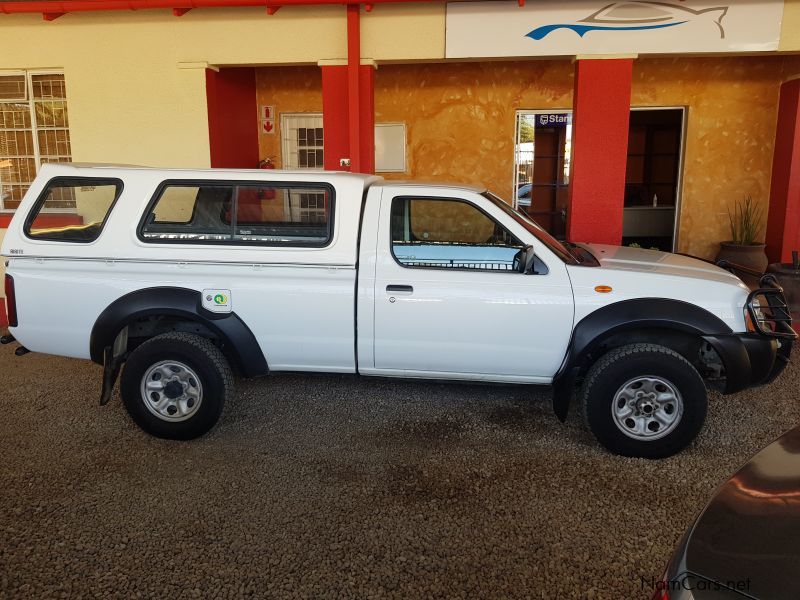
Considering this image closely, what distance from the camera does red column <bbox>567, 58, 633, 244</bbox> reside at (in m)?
7.64

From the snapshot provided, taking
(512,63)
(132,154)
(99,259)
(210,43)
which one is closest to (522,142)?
(512,63)

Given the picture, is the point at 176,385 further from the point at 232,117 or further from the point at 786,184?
the point at 786,184

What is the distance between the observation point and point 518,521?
143 inches

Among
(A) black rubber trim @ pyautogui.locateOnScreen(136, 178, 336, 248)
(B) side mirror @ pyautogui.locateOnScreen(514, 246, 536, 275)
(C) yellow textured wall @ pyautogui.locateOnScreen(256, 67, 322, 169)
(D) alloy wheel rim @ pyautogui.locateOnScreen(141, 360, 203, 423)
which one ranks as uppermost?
(C) yellow textured wall @ pyautogui.locateOnScreen(256, 67, 322, 169)

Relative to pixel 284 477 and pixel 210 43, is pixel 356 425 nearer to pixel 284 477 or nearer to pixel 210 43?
pixel 284 477

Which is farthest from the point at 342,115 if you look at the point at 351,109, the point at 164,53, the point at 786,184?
the point at 786,184

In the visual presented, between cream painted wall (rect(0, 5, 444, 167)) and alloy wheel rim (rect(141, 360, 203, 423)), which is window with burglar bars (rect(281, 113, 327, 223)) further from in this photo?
alloy wheel rim (rect(141, 360, 203, 423))

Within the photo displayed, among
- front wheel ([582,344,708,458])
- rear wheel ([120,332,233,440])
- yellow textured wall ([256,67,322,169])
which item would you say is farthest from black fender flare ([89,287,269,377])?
yellow textured wall ([256,67,322,169])

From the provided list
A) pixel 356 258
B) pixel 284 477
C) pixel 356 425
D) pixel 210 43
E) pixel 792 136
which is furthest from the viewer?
pixel 792 136

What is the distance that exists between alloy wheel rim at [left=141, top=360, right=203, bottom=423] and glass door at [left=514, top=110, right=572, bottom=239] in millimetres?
7292

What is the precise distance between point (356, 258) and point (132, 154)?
5.07 m

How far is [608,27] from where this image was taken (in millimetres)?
7539

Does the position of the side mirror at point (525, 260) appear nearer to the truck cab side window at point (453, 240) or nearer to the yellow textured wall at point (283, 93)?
the truck cab side window at point (453, 240)

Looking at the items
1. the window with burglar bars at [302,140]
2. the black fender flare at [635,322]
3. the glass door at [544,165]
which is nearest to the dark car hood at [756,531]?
the black fender flare at [635,322]
